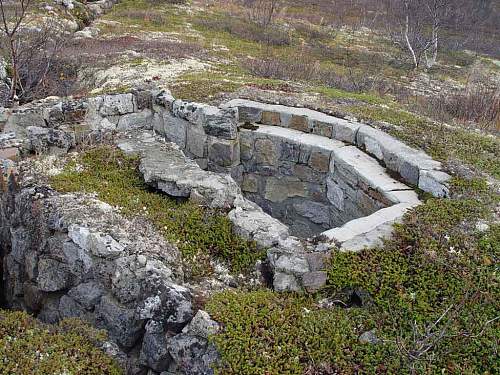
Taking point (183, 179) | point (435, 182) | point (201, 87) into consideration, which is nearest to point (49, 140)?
point (183, 179)

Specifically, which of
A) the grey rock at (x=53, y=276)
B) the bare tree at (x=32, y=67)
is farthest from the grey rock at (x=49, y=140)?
the bare tree at (x=32, y=67)

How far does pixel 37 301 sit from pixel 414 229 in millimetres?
3869

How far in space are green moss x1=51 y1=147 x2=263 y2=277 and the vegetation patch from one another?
0.65 meters

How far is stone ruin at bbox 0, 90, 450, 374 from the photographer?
3.96 metres

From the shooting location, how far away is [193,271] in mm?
4344

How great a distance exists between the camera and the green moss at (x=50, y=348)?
340cm

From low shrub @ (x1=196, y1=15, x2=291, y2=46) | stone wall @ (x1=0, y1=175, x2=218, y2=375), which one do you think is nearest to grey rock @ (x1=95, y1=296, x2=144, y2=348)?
stone wall @ (x1=0, y1=175, x2=218, y2=375)

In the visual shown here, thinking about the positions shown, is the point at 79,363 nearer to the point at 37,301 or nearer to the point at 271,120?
the point at 37,301

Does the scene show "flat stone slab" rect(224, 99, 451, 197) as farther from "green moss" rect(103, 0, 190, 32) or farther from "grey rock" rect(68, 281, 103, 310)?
"green moss" rect(103, 0, 190, 32)

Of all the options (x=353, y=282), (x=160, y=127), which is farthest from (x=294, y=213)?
(x=353, y=282)

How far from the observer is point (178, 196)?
537 cm

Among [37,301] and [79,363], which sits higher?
[79,363]

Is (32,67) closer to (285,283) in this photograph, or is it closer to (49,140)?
(49,140)

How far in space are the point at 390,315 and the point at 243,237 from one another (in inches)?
63.5
